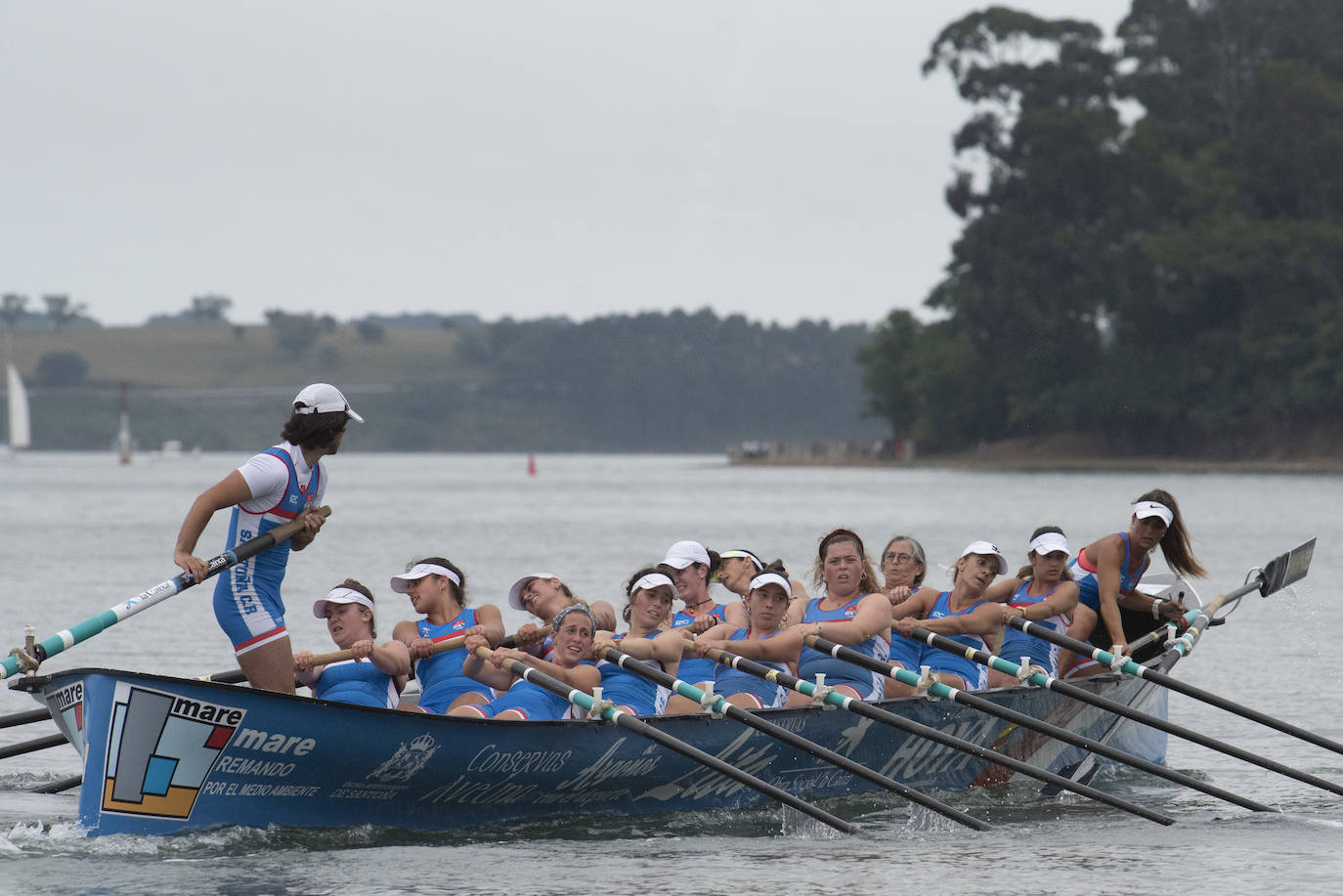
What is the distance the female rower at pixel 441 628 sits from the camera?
34.7ft

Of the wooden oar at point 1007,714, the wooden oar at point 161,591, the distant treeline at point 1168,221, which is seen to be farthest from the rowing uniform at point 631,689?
the distant treeline at point 1168,221

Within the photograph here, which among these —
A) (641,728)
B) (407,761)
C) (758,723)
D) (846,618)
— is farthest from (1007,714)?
(407,761)

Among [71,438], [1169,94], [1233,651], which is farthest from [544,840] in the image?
[71,438]

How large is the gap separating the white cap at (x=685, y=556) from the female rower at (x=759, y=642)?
1.94 feet

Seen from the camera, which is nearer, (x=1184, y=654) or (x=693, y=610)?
(x=693, y=610)

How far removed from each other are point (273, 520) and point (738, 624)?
3.25 meters

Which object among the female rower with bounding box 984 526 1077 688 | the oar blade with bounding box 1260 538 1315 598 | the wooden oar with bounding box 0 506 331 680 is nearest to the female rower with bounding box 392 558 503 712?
the wooden oar with bounding box 0 506 331 680

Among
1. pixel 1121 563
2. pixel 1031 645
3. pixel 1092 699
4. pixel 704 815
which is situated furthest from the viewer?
pixel 1121 563

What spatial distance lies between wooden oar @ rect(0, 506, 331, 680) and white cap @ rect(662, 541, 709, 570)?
2.95 meters

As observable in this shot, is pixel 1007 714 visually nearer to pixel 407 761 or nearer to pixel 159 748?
pixel 407 761

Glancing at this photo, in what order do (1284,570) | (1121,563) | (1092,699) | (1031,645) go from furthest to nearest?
(1284,570) → (1121,563) → (1031,645) → (1092,699)

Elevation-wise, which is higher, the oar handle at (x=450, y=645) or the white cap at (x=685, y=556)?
the white cap at (x=685, y=556)

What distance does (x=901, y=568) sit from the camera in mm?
12445

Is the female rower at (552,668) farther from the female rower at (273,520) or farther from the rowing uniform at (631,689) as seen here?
the female rower at (273,520)
